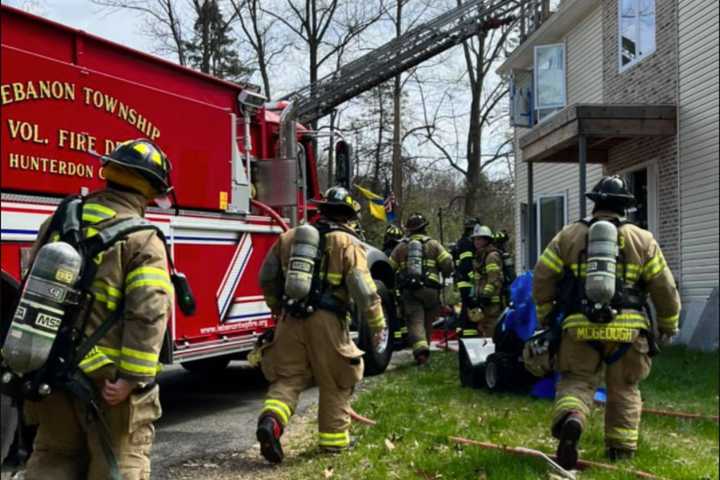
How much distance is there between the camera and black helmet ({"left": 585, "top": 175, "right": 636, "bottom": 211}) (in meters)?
4.88

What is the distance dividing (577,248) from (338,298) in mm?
1597

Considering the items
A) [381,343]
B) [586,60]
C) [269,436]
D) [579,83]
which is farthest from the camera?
[579,83]

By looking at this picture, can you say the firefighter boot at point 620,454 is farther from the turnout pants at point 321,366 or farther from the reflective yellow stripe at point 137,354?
the reflective yellow stripe at point 137,354

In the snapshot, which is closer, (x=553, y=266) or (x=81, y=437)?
(x=81, y=437)

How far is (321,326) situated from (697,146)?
743cm

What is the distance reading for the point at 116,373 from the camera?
310cm

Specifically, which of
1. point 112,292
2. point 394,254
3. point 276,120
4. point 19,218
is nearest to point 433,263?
point 394,254

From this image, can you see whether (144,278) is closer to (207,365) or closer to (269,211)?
(269,211)

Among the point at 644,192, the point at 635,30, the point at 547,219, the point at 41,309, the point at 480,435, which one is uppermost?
the point at 635,30

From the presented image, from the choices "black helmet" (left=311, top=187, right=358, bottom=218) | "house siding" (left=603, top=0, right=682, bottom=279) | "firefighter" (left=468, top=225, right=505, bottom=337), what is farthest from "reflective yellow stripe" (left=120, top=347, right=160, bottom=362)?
"house siding" (left=603, top=0, right=682, bottom=279)

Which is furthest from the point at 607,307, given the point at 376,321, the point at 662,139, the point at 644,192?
the point at 644,192

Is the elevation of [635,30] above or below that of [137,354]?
above

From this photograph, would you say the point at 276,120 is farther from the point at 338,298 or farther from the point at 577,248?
the point at 577,248

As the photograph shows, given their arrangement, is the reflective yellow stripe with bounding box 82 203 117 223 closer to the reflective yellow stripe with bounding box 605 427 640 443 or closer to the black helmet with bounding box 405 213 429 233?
the reflective yellow stripe with bounding box 605 427 640 443
